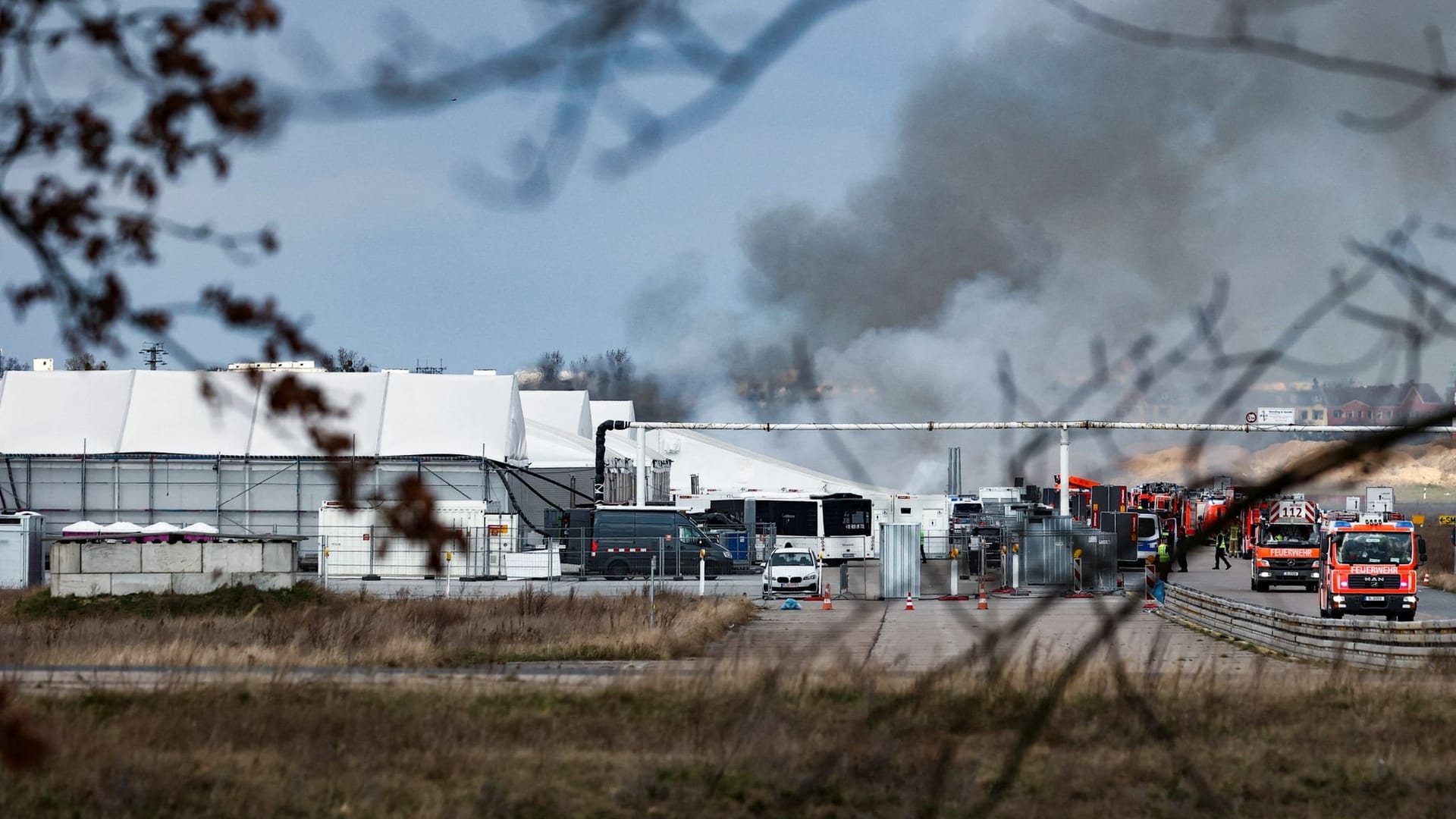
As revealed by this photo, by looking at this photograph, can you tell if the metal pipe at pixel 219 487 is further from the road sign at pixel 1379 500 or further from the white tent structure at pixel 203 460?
the road sign at pixel 1379 500

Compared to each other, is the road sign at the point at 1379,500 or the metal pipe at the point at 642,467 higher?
the metal pipe at the point at 642,467

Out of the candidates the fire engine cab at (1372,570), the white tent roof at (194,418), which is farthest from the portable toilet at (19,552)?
the fire engine cab at (1372,570)

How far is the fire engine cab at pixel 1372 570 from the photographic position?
105ft

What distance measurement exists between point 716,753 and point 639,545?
A: 30001 mm

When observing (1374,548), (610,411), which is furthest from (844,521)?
(610,411)

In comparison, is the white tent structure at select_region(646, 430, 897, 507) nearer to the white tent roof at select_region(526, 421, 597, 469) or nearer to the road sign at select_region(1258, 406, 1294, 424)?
the white tent roof at select_region(526, 421, 597, 469)

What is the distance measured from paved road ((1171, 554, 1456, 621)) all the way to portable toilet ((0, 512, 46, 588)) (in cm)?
3093

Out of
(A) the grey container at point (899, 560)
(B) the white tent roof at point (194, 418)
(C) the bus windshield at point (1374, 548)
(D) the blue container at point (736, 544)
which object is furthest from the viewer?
(B) the white tent roof at point (194, 418)

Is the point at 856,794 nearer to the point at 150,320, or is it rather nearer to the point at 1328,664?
the point at 150,320

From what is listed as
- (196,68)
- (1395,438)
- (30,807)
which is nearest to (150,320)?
(196,68)

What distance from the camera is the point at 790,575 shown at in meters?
40.5

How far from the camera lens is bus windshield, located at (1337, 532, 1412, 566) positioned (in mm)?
32219

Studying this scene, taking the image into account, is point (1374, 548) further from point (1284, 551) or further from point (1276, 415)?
point (1276, 415)

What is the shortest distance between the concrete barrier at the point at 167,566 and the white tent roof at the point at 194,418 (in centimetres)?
1897
